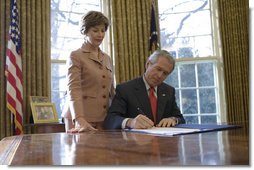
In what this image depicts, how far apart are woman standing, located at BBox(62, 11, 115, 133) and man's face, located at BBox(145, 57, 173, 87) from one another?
0.27 m

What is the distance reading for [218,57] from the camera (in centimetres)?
518

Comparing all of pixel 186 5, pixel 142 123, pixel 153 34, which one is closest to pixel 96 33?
pixel 142 123

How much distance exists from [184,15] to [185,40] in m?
0.44

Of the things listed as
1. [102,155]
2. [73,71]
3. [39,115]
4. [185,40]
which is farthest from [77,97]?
[185,40]

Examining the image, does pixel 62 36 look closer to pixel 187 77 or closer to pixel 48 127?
pixel 48 127

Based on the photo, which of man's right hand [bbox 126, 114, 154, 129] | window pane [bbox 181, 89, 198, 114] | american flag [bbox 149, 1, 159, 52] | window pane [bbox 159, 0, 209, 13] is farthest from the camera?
window pane [bbox 159, 0, 209, 13]

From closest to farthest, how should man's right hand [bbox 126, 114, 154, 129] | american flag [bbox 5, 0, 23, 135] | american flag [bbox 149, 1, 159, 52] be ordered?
man's right hand [bbox 126, 114, 154, 129], american flag [bbox 5, 0, 23, 135], american flag [bbox 149, 1, 159, 52]

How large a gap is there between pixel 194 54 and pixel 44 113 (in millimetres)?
2626

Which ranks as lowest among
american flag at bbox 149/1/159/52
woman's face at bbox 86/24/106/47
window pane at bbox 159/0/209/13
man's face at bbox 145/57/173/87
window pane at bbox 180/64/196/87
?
man's face at bbox 145/57/173/87

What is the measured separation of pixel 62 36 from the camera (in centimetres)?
487

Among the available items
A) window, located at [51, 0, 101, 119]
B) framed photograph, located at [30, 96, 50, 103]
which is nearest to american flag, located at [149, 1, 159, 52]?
window, located at [51, 0, 101, 119]

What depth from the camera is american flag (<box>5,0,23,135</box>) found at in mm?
3861

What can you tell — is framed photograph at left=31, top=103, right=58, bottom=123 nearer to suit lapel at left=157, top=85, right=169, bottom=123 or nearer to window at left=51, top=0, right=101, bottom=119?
window at left=51, top=0, right=101, bottom=119

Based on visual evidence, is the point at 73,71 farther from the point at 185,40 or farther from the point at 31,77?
the point at 185,40
